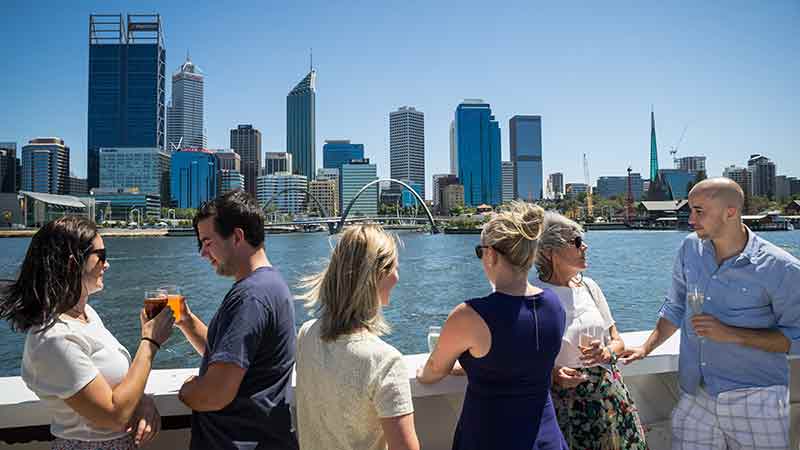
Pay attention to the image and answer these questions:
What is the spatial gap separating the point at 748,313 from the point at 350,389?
65.3 inches

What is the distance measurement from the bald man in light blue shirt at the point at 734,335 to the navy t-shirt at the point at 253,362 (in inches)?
58.6

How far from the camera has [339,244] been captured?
1.56 meters

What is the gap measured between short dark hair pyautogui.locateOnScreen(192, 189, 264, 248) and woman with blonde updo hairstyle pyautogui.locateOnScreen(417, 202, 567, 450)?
724 millimetres

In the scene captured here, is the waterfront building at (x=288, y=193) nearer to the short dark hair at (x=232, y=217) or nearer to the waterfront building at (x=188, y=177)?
the waterfront building at (x=188, y=177)

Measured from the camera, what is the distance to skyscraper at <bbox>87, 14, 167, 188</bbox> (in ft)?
473

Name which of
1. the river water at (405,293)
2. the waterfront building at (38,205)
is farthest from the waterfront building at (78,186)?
the river water at (405,293)

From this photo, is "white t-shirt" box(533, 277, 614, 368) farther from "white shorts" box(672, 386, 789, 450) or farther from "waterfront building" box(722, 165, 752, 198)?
"waterfront building" box(722, 165, 752, 198)

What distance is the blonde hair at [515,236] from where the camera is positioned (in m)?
1.65

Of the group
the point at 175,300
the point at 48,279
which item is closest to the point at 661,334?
the point at 175,300

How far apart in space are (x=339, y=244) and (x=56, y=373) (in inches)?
32.8

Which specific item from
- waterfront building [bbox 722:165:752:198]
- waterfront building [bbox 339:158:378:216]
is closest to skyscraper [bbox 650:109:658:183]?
waterfront building [bbox 722:165:752:198]

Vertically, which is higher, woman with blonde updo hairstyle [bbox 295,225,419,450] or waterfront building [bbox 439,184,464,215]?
waterfront building [bbox 439,184,464,215]

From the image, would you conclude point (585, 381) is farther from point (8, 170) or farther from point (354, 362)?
point (8, 170)

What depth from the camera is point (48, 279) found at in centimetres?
147
